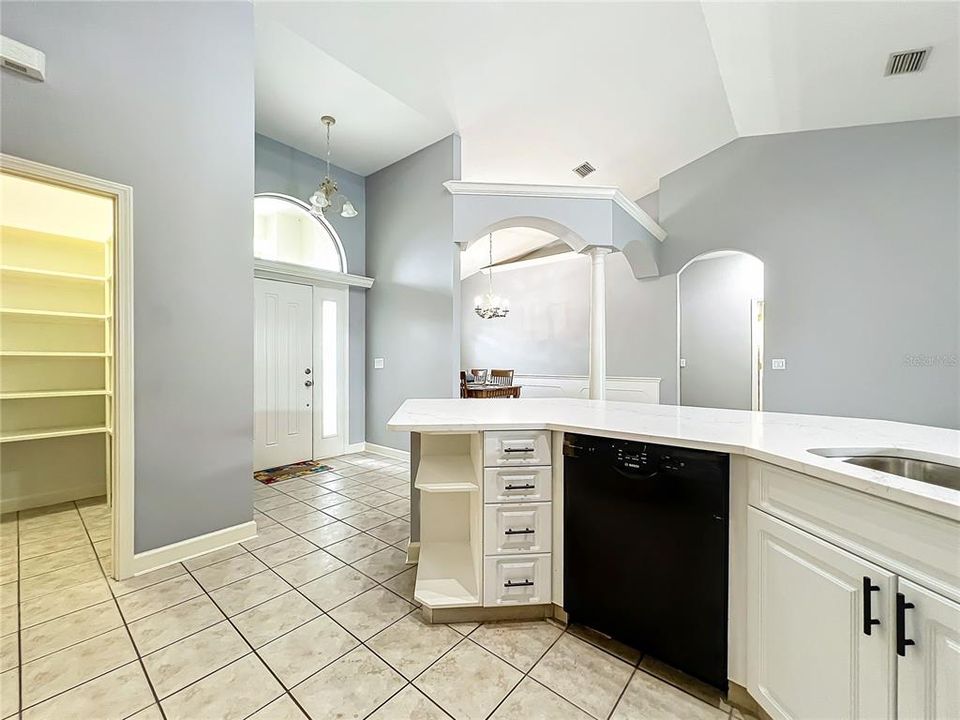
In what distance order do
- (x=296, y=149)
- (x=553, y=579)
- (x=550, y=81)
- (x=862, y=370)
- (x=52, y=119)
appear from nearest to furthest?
(x=553, y=579)
(x=52, y=119)
(x=550, y=81)
(x=862, y=370)
(x=296, y=149)

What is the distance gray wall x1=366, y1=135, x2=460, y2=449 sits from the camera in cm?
407

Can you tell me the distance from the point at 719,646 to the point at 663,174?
17.8 ft

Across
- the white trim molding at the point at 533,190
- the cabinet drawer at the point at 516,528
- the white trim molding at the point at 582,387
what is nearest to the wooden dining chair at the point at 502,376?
the white trim molding at the point at 582,387

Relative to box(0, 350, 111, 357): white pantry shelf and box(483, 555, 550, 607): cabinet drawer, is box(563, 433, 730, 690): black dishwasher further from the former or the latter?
box(0, 350, 111, 357): white pantry shelf

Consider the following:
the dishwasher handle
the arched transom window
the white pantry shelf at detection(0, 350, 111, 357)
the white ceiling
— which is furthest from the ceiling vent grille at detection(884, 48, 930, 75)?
the white pantry shelf at detection(0, 350, 111, 357)

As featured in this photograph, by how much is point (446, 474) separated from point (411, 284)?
2947 millimetres

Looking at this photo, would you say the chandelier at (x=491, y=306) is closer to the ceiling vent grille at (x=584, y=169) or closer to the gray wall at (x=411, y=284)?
the ceiling vent grille at (x=584, y=169)

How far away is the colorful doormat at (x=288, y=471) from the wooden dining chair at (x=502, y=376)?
3.43 meters

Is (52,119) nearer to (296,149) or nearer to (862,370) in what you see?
(296,149)

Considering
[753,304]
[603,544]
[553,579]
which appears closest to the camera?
[603,544]

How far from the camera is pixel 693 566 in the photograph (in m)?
1.36

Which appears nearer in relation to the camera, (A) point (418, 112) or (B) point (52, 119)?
(B) point (52, 119)

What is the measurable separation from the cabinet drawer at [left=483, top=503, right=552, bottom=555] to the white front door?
3.25 m

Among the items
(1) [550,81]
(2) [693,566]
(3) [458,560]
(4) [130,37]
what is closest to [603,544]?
(2) [693,566]
